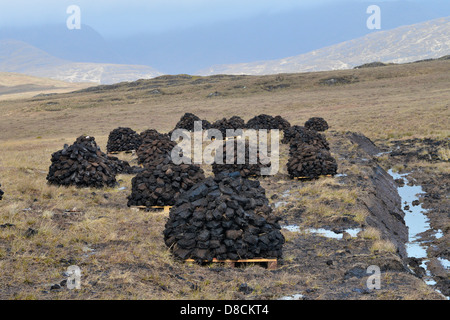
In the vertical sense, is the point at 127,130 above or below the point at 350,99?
below

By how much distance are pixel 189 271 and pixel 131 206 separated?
509 centimetres

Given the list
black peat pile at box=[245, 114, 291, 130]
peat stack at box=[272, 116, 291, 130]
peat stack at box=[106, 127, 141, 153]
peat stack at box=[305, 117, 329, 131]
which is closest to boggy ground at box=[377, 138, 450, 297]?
peat stack at box=[305, 117, 329, 131]

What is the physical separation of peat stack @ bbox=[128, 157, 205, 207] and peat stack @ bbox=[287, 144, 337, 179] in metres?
5.08

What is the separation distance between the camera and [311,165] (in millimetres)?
16094

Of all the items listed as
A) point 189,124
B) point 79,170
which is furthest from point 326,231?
point 189,124

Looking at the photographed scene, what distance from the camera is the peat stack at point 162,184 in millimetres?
12047

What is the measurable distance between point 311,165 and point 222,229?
8707 millimetres

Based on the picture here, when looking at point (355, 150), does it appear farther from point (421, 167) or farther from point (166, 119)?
point (166, 119)

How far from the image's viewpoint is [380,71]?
83.6 metres

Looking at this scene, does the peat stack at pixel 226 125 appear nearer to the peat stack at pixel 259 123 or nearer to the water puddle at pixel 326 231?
the peat stack at pixel 259 123

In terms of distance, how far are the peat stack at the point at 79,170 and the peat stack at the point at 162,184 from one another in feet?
7.61

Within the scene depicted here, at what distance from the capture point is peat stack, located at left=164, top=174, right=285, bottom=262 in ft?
26.4

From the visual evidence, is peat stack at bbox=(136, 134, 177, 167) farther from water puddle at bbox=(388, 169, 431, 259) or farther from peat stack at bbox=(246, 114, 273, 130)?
water puddle at bbox=(388, 169, 431, 259)
